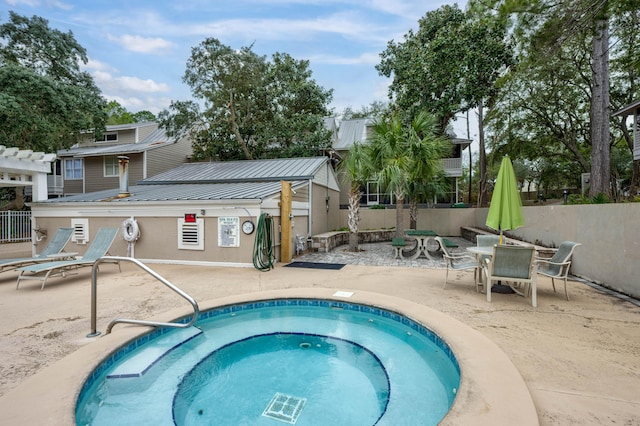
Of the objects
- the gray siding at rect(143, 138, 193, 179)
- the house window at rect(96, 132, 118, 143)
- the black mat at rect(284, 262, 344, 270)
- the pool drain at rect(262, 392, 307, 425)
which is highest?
the house window at rect(96, 132, 118, 143)

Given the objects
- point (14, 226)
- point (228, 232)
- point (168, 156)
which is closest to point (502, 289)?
point (228, 232)

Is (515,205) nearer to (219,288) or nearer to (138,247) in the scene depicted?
Result: (219,288)

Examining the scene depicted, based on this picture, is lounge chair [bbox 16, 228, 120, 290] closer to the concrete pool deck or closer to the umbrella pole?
the concrete pool deck

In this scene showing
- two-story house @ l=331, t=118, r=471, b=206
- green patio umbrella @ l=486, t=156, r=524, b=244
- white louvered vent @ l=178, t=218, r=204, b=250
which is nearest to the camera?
green patio umbrella @ l=486, t=156, r=524, b=244

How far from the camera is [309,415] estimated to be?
105 inches

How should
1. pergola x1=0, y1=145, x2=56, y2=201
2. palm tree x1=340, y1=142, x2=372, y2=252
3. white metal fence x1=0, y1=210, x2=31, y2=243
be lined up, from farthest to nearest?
white metal fence x1=0, y1=210, x2=31, y2=243, palm tree x1=340, y1=142, x2=372, y2=252, pergola x1=0, y1=145, x2=56, y2=201

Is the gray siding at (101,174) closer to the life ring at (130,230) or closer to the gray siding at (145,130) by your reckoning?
the gray siding at (145,130)

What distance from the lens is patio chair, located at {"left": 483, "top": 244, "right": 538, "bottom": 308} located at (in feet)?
15.5

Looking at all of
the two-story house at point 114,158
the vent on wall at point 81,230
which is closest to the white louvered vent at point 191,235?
the vent on wall at point 81,230

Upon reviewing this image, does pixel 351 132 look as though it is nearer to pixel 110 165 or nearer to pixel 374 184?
pixel 374 184

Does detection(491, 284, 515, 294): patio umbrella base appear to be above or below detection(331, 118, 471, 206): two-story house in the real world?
below

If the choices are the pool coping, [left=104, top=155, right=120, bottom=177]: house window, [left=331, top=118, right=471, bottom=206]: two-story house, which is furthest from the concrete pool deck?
[left=331, top=118, right=471, bottom=206]: two-story house

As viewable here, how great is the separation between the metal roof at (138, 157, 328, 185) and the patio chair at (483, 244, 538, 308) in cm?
771

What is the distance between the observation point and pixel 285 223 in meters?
9.26
